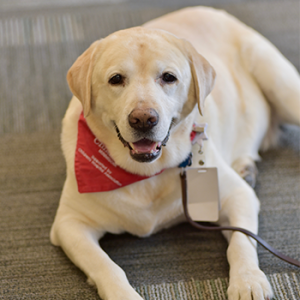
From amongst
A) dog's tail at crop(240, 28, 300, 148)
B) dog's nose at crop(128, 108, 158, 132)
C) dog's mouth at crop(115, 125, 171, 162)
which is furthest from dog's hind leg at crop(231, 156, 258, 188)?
dog's nose at crop(128, 108, 158, 132)

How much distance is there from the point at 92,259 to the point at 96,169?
1.19 ft

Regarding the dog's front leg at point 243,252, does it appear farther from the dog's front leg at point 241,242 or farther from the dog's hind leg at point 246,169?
the dog's hind leg at point 246,169

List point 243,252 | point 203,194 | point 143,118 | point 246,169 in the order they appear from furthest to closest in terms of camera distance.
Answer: point 246,169, point 203,194, point 243,252, point 143,118

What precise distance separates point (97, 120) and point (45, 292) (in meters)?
0.72

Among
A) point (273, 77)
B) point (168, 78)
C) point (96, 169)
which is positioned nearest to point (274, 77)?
point (273, 77)

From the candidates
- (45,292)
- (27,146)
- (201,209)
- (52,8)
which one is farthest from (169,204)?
(52,8)

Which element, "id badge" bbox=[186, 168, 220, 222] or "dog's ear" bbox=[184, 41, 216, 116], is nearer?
"dog's ear" bbox=[184, 41, 216, 116]

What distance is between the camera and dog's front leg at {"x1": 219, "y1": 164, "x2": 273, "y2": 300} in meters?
1.42

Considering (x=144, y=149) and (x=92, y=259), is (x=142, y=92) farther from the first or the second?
(x=92, y=259)

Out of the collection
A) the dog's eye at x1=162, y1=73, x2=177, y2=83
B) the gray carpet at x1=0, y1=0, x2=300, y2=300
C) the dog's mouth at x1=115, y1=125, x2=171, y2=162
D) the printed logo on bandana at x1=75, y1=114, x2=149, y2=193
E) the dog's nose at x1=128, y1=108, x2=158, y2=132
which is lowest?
the gray carpet at x1=0, y1=0, x2=300, y2=300

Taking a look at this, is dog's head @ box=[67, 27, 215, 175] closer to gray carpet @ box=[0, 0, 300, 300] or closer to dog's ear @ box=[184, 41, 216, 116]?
dog's ear @ box=[184, 41, 216, 116]

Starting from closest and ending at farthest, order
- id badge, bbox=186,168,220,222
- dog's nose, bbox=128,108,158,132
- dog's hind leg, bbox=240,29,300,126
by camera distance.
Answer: dog's nose, bbox=128,108,158,132, id badge, bbox=186,168,220,222, dog's hind leg, bbox=240,29,300,126

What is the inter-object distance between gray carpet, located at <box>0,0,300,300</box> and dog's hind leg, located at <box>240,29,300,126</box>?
23 centimetres

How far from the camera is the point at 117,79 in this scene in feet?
4.80
